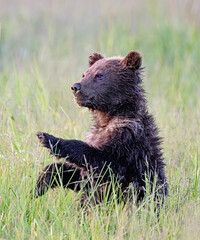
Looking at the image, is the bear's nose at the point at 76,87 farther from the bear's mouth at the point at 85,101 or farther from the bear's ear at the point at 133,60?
the bear's ear at the point at 133,60

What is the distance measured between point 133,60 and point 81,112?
53.3 inches

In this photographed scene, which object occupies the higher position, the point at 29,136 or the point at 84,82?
the point at 84,82

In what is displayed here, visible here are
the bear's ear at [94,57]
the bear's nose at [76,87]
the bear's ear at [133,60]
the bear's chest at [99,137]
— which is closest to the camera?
the bear's chest at [99,137]

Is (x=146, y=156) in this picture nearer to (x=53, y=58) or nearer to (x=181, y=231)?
(x=181, y=231)

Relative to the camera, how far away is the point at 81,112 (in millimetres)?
6207

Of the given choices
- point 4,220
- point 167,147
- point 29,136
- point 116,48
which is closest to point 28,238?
point 4,220

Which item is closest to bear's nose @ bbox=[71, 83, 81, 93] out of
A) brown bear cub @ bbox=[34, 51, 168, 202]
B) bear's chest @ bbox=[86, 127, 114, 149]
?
brown bear cub @ bbox=[34, 51, 168, 202]

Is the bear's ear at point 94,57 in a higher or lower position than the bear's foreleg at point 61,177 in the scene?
higher

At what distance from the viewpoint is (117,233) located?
3752 mm

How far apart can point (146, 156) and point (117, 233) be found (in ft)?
3.32

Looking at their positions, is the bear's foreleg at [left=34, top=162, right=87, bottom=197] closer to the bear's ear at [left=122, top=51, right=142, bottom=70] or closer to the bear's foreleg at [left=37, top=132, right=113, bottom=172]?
the bear's foreleg at [left=37, top=132, right=113, bottom=172]

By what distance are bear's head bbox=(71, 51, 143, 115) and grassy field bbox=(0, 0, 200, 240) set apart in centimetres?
55

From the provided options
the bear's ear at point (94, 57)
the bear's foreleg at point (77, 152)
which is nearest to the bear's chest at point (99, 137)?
the bear's foreleg at point (77, 152)

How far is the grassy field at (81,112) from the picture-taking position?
387 cm
